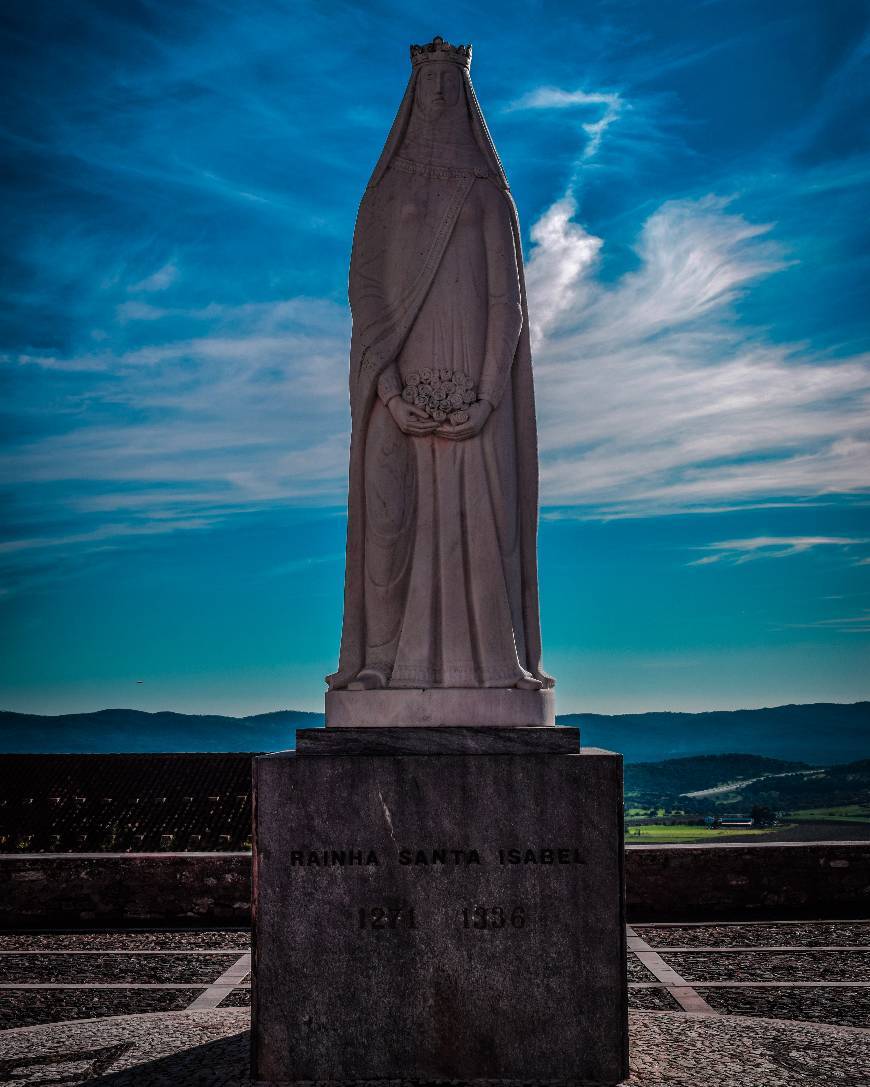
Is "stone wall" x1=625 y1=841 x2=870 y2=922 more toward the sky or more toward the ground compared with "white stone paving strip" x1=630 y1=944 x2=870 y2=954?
more toward the sky

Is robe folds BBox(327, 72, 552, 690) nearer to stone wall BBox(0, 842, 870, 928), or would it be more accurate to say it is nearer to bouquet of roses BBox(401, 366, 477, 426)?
bouquet of roses BBox(401, 366, 477, 426)

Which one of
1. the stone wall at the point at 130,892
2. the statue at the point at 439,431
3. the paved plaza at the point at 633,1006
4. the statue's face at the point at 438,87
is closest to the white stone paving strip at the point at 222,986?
the paved plaza at the point at 633,1006

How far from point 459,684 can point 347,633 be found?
0.70 m

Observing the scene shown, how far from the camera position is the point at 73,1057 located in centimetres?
632

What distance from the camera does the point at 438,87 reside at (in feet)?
22.0

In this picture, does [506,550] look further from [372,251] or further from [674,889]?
[674,889]

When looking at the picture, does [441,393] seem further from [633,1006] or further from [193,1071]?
[633,1006]

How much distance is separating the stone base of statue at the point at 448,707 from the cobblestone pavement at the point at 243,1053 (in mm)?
1726

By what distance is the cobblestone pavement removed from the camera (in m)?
5.62

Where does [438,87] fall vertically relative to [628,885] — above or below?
above

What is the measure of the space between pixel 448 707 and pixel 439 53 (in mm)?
3586

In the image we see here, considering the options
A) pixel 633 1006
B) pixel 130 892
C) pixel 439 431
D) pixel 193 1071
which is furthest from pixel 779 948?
pixel 439 431

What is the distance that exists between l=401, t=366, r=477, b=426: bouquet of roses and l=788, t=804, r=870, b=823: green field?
2897cm

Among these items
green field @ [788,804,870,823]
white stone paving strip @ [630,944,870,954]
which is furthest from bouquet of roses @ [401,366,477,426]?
green field @ [788,804,870,823]
